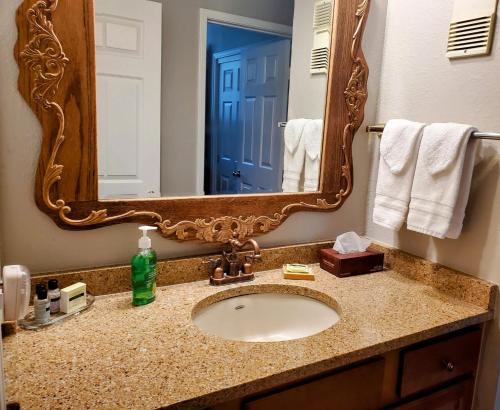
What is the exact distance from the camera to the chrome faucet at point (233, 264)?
1.27 metres

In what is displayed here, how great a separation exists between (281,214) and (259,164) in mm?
189

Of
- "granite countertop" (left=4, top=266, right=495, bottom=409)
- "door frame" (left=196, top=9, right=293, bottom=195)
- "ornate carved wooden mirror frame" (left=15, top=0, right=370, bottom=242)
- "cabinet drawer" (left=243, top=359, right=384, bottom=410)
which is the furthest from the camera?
"door frame" (left=196, top=9, right=293, bottom=195)

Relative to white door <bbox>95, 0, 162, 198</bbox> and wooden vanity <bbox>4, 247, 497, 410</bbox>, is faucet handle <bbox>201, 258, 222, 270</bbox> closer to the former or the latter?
wooden vanity <bbox>4, 247, 497, 410</bbox>

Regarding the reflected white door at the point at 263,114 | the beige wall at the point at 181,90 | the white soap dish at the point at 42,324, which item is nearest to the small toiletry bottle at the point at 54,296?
the white soap dish at the point at 42,324

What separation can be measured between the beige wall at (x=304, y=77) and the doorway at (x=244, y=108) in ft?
0.09

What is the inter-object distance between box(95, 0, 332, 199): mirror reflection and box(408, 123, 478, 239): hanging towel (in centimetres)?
36

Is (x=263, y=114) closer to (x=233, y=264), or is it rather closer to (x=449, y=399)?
(x=233, y=264)

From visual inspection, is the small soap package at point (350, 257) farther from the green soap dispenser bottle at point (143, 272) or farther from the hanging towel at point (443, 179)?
the green soap dispenser bottle at point (143, 272)

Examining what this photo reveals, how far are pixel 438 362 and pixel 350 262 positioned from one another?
0.40 metres

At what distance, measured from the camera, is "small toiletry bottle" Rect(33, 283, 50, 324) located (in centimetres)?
97

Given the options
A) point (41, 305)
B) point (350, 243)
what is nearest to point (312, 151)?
point (350, 243)

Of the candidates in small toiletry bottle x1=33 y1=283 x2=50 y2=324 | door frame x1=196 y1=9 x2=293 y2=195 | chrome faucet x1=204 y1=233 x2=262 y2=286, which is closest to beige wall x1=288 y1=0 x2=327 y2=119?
door frame x1=196 y1=9 x2=293 y2=195

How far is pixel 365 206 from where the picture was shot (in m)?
1.60

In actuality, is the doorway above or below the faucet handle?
above
